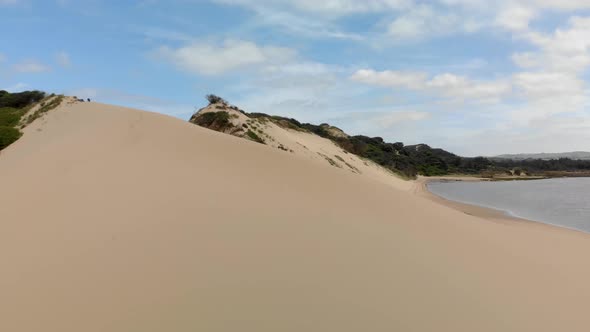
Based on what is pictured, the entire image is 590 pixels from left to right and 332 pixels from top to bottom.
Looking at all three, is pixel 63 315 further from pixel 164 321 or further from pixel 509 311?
pixel 509 311

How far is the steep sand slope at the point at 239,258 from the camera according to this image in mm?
3258

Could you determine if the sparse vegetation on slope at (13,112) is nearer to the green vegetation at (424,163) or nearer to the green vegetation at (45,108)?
the green vegetation at (45,108)

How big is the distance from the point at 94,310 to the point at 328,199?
3.97 m

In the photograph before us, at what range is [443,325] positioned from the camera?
11.1ft

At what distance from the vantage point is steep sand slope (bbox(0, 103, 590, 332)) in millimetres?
3258

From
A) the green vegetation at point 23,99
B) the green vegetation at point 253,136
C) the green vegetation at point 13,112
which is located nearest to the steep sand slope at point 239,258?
the green vegetation at point 13,112

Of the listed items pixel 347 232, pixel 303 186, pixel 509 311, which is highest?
pixel 303 186

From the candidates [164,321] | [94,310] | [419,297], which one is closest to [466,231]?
[419,297]

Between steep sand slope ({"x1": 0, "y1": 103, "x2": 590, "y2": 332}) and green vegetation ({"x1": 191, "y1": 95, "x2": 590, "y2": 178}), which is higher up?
green vegetation ({"x1": 191, "y1": 95, "x2": 590, "y2": 178})

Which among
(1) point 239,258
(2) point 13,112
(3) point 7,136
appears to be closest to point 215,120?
(2) point 13,112

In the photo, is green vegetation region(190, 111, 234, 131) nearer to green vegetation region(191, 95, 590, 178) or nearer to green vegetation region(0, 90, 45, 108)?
green vegetation region(0, 90, 45, 108)

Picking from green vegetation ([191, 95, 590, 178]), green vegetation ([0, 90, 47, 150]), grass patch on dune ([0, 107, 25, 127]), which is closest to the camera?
green vegetation ([0, 90, 47, 150])

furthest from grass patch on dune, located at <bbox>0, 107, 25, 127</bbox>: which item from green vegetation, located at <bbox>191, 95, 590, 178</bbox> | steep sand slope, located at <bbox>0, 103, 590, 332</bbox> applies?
green vegetation, located at <bbox>191, 95, 590, 178</bbox>

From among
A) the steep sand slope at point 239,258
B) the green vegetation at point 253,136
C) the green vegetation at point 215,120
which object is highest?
the green vegetation at point 215,120
